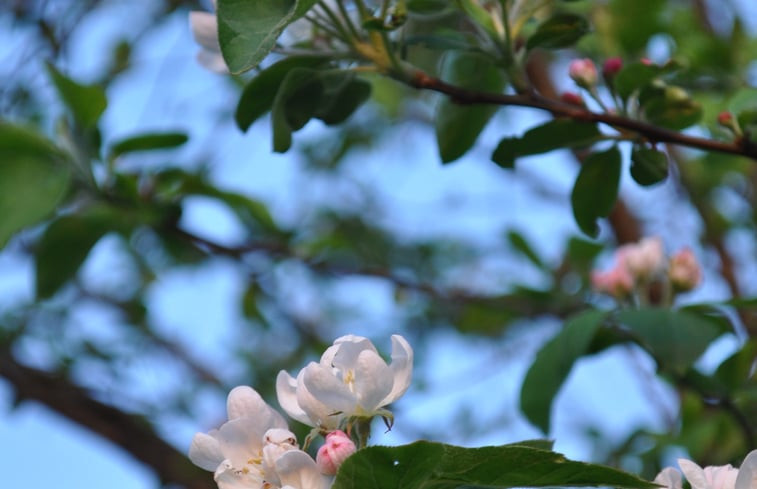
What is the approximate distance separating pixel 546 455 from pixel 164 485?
1454mm

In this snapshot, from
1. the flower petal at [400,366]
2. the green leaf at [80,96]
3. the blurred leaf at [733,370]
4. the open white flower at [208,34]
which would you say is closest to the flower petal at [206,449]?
the flower petal at [400,366]

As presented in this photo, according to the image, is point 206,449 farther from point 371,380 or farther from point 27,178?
point 27,178

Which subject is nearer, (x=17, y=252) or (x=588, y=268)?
(x=588, y=268)

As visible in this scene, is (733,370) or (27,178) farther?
(27,178)

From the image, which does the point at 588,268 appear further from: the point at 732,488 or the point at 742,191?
the point at 732,488

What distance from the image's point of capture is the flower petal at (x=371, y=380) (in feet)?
2.13

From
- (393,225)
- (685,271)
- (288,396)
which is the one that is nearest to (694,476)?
(288,396)

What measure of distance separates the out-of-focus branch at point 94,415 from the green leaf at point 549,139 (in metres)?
1.19

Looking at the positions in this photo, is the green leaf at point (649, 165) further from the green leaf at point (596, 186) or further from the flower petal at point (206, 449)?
the flower petal at point (206, 449)

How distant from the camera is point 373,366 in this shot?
2.13 feet

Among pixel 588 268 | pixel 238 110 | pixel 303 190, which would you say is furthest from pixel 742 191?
pixel 238 110

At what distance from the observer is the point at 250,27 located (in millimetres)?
717

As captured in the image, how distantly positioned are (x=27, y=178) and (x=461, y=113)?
0.60 meters

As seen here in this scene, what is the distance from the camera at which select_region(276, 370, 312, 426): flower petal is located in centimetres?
69
